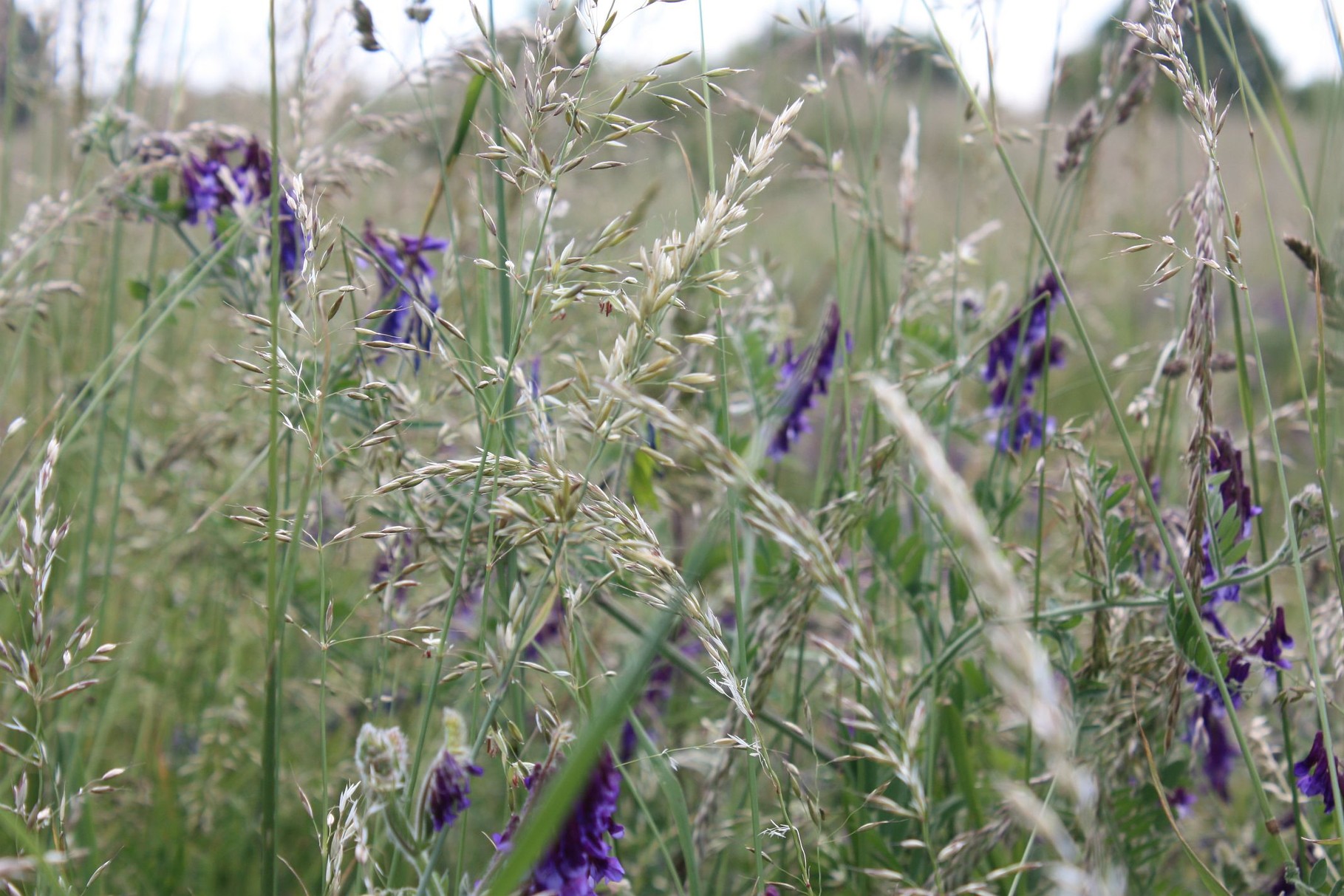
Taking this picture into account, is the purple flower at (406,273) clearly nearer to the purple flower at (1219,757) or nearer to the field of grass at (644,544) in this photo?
the field of grass at (644,544)

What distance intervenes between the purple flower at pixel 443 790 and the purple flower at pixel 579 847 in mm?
75

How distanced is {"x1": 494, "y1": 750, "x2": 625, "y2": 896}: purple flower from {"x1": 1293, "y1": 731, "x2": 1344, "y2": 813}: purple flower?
2.32ft

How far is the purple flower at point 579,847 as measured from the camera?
0.71 m

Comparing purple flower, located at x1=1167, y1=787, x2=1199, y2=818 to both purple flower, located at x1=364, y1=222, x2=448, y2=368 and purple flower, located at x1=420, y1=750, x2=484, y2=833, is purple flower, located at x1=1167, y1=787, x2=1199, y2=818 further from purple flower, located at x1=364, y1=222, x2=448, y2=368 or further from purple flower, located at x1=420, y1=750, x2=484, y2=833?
purple flower, located at x1=364, y1=222, x2=448, y2=368

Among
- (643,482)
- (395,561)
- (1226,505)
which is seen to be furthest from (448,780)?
(1226,505)

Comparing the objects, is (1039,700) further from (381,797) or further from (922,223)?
(922,223)

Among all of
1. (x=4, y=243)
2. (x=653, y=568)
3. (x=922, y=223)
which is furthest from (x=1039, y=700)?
(x=922, y=223)

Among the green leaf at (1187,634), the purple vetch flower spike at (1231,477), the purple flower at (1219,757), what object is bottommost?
the purple flower at (1219,757)

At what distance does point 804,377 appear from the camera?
124 centimetres

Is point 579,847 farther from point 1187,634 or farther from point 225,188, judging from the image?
point 225,188

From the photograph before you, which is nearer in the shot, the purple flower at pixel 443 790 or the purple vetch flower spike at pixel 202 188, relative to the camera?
the purple flower at pixel 443 790

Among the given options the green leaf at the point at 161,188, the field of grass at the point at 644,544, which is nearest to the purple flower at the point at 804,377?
the field of grass at the point at 644,544

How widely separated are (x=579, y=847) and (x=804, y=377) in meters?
0.71

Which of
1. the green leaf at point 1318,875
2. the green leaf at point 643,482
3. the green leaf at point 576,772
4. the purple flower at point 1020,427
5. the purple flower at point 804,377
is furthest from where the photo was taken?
the purple flower at point 1020,427
